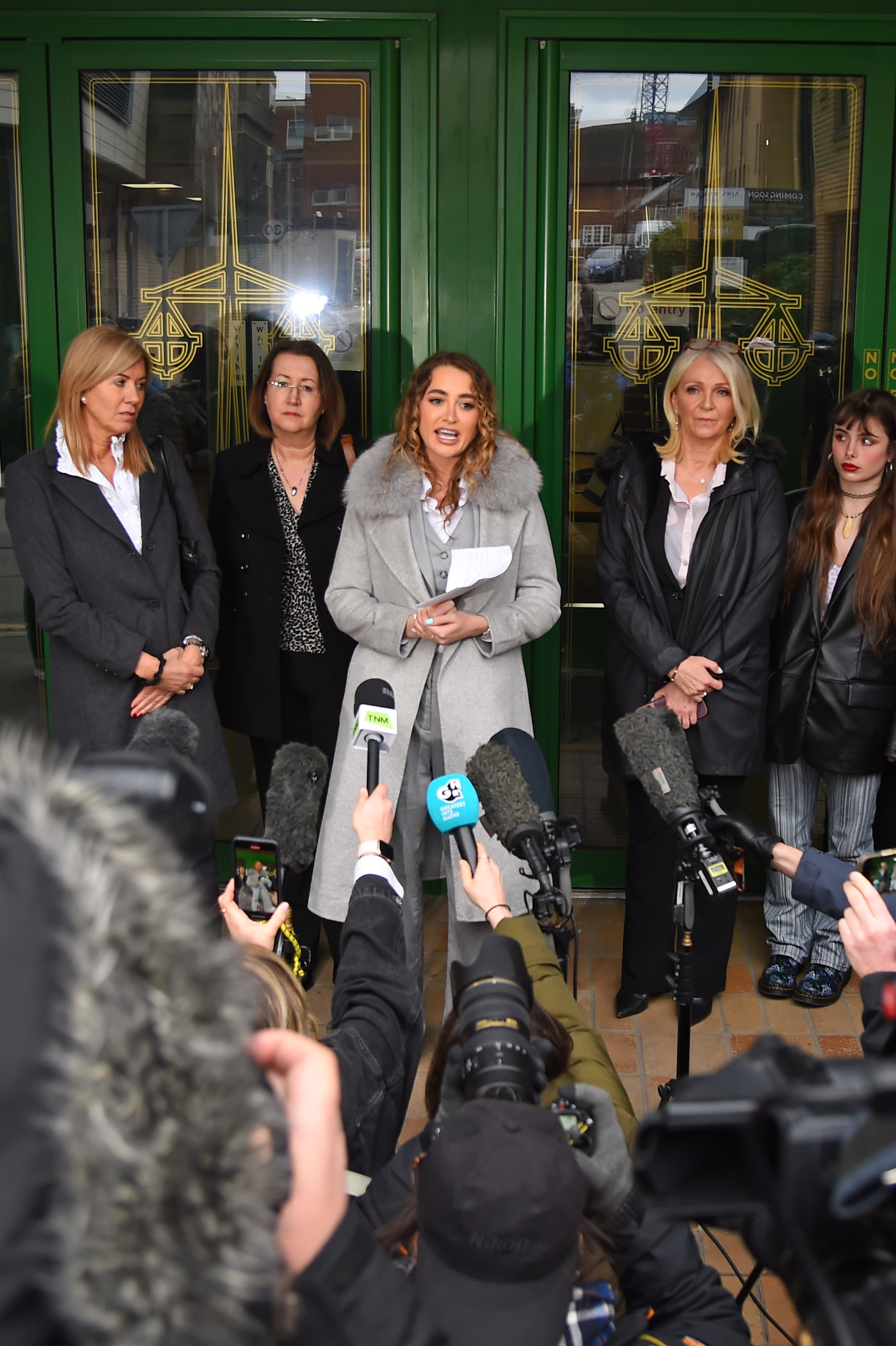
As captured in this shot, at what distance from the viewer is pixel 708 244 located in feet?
15.1

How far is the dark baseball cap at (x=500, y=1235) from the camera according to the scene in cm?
136

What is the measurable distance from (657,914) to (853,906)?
2039 millimetres

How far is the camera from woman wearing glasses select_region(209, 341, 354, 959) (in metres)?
4.10

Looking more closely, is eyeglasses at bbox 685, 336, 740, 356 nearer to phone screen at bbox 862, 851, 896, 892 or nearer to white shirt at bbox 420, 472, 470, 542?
white shirt at bbox 420, 472, 470, 542

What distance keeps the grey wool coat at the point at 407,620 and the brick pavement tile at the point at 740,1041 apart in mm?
852

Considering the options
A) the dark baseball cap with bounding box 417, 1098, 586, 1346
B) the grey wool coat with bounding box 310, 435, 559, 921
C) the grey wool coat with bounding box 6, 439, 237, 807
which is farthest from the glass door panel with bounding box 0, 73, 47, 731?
the dark baseball cap with bounding box 417, 1098, 586, 1346

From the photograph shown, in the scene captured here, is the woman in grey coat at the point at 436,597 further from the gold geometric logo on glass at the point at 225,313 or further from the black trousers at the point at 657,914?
the gold geometric logo on glass at the point at 225,313

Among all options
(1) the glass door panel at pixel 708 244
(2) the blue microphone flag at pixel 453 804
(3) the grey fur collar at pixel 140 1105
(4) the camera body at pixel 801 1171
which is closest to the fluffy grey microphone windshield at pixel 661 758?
(2) the blue microphone flag at pixel 453 804

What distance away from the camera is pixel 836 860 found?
2.52 m

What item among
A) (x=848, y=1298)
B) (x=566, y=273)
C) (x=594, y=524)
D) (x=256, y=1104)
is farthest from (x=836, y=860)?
(x=566, y=273)

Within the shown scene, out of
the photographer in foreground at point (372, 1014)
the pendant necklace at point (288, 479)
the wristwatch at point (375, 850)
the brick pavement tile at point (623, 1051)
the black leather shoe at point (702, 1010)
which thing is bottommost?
the brick pavement tile at point (623, 1051)

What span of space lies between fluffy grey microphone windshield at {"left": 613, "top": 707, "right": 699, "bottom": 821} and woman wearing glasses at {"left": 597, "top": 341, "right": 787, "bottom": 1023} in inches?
38.4

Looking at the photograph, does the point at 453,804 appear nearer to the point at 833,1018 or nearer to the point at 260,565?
the point at 260,565

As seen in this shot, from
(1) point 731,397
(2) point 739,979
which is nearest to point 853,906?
(1) point 731,397
